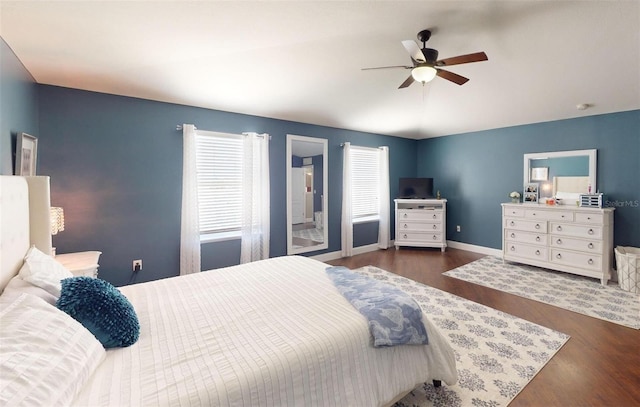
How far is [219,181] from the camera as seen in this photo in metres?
3.92

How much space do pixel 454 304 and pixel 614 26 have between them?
287 cm

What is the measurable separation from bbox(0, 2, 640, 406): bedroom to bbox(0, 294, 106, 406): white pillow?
1.57 m

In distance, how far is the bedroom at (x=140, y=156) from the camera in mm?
2883

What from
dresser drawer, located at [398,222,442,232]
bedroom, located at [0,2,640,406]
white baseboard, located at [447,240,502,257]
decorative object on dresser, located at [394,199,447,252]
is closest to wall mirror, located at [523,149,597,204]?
bedroom, located at [0,2,640,406]

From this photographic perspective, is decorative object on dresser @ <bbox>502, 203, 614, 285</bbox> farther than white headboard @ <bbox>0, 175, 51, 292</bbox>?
Yes

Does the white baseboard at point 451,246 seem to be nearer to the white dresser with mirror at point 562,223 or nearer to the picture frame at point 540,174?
the white dresser with mirror at point 562,223

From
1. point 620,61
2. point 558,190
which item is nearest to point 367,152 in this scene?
point 558,190

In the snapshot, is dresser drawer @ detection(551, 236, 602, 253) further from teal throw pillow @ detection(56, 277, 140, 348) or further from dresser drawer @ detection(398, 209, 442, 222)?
teal throw pillow @ detection(56, 277, 140, 348)

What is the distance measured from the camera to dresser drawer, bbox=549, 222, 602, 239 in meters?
3.74

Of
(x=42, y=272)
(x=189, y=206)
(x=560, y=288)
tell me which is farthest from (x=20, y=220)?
(x=560, y=288)

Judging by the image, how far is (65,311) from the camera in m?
1.30

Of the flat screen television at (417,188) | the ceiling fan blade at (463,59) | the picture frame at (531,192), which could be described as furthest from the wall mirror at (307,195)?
the picture frame at (531,192)

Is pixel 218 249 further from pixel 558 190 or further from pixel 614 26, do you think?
pixel 558 190

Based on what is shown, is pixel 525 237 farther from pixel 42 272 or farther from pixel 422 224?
pixel 42 272
